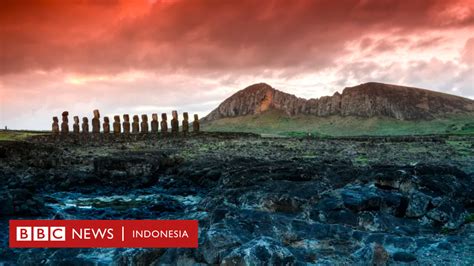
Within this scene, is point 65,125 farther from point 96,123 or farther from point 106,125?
point 106,125

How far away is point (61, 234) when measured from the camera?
45.7 ft

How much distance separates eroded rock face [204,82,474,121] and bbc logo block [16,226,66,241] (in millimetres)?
128891

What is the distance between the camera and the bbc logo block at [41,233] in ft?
Answer: 45.3

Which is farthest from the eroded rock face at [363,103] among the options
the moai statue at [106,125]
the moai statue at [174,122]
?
the moai statue at [106,125]

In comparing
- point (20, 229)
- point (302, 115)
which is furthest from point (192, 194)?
point (302, 115)

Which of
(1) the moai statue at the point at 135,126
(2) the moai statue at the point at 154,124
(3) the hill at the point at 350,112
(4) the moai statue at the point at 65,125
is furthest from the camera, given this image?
(3) the hill at the point at 350,112

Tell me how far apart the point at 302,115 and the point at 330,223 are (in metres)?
136

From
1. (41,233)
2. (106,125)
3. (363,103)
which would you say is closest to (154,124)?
(106,125)

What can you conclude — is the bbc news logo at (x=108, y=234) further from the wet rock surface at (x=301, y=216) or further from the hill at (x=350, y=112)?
the hill at (x=350, y=112)

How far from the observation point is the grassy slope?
116m

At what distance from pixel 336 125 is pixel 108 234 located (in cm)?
12231

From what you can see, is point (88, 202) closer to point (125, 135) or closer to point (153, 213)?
point (153, 213)

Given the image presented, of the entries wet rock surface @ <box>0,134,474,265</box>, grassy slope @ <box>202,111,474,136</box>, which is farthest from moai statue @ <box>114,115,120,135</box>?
grassy slope @ <box>202,111,474,136</box>

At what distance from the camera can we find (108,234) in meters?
14.0
